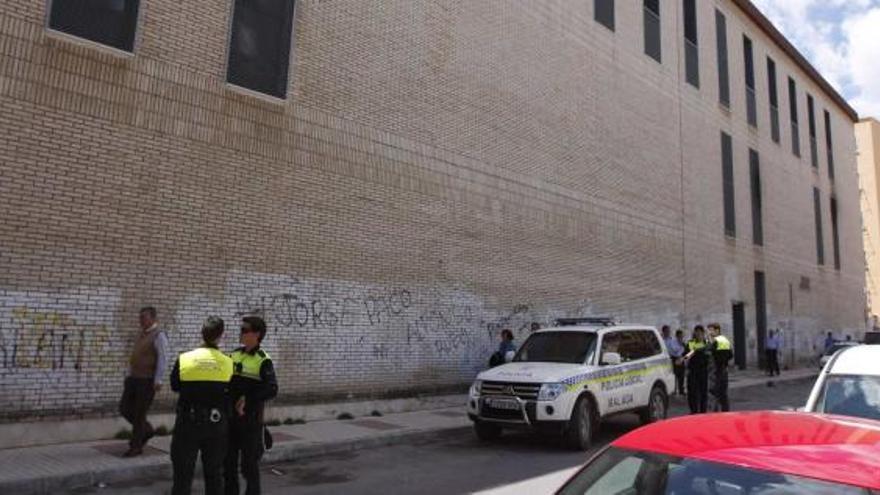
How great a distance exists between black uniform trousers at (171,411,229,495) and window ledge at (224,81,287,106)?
24.8 ft

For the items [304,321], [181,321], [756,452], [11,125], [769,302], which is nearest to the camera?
[756,452]

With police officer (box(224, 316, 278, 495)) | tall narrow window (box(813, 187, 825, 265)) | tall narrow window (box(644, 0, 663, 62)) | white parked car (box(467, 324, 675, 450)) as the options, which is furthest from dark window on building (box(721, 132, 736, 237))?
police officer (box(224, 316, 278, 495))

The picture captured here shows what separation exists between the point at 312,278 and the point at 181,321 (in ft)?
8.60

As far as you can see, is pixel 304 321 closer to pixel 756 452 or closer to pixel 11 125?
pixel 11 125

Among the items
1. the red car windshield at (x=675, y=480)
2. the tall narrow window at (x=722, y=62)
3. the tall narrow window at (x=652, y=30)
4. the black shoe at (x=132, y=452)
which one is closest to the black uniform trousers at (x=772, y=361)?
the tall narrow window at (x=722, y=62)

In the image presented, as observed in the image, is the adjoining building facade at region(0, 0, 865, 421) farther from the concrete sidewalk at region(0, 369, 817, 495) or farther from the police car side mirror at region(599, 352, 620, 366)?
the police car side mirror at region(599, 352, 620, 366)

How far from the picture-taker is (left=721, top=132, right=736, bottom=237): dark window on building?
29344 mm

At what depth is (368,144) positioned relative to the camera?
46.6ft

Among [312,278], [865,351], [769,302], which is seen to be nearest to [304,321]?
[312,278]

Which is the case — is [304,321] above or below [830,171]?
below

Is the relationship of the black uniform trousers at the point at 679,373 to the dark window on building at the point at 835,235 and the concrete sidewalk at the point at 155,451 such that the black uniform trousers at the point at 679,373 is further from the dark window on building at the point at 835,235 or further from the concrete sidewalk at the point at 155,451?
the dark window on building at the point at 835,235

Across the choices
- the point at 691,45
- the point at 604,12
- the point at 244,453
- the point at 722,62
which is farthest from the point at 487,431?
the point at 722,62

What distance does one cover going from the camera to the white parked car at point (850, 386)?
20.6 ft

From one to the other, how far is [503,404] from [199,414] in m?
5.85
